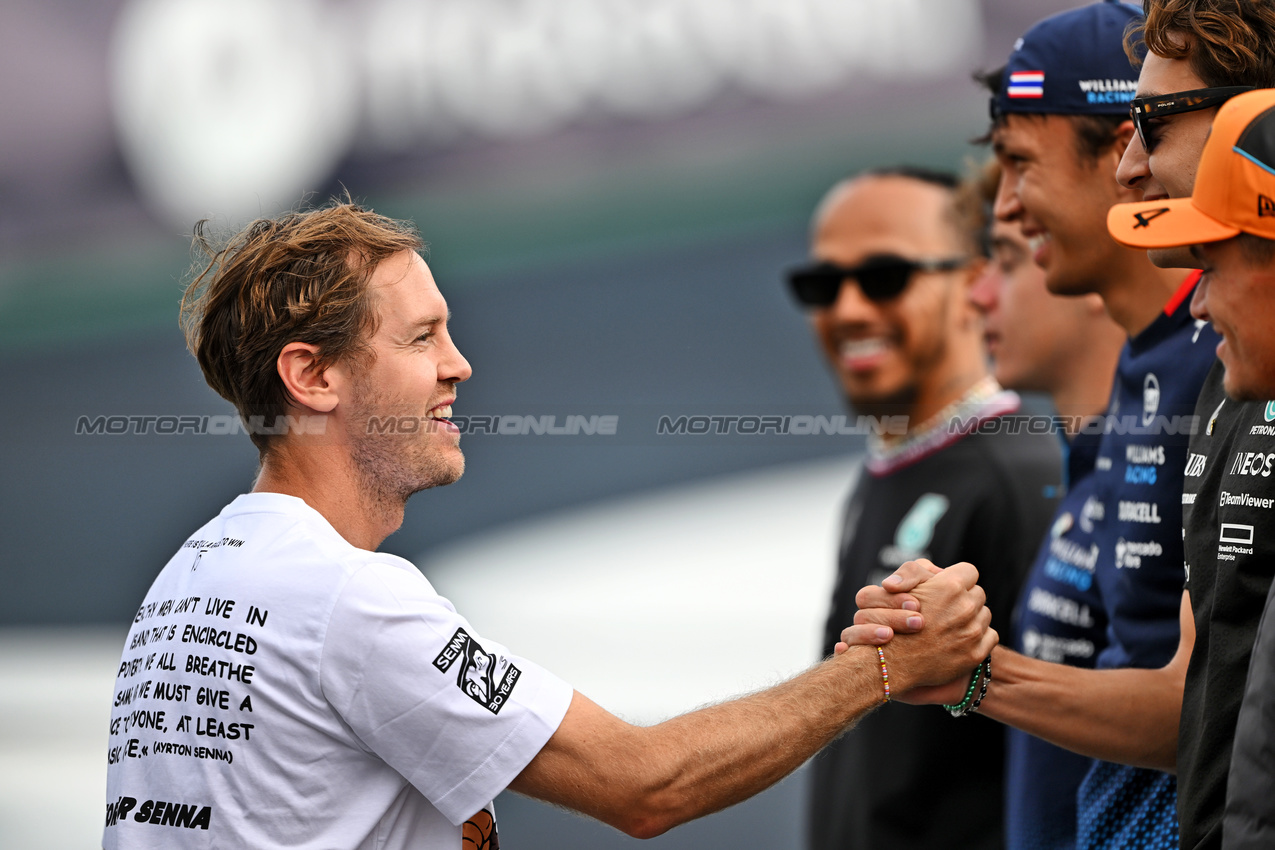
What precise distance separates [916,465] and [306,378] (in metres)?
2.29

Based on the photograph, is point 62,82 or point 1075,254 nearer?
point 1075,254

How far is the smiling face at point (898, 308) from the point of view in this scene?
3984 millimetres

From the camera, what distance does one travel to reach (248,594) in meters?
1.64

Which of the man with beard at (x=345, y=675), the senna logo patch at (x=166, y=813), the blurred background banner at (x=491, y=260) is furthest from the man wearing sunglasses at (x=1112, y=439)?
the blurred background banner at (x=491, y=260)

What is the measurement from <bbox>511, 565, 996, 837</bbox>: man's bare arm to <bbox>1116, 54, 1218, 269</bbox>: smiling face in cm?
81

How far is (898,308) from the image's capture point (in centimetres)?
400

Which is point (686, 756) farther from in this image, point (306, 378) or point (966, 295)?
point (966, 295)

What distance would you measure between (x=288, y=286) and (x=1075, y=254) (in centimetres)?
156

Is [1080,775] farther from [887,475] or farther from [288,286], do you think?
[288,286]

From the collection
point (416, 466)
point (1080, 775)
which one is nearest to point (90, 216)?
point (416, 466)

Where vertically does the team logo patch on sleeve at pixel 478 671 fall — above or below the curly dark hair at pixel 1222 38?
below

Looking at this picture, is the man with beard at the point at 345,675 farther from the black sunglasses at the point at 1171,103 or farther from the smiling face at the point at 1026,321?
the smiling face at the point at 1026,321

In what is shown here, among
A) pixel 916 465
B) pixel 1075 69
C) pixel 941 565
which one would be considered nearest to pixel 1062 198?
pixel 1075 69

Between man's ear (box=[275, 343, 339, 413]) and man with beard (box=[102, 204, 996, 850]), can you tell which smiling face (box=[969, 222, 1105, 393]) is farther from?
man's ear (box=[275, 343, 339, 413])
